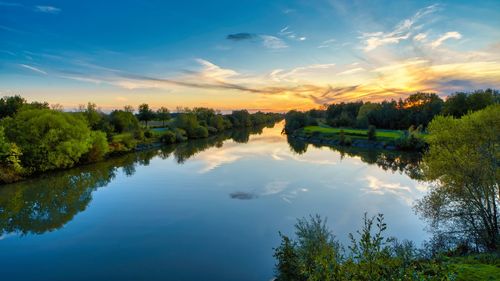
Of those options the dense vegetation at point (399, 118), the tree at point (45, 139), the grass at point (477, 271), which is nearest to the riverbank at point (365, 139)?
the dense vegetation at point (399, 118)

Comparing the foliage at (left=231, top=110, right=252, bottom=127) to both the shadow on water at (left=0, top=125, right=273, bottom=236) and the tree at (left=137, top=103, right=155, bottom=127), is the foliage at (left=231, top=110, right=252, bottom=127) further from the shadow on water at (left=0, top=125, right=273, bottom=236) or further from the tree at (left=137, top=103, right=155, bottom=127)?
the shadow on water at (left=0, top=125, right=273, bottom=236)

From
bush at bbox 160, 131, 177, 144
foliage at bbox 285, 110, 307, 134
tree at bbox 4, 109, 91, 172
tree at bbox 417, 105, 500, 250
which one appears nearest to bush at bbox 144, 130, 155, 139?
bush at bbox 160, 131, 177, 144

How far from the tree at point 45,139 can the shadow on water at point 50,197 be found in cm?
161

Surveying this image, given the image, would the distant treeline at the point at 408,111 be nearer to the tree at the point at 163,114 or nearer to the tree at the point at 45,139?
the tree at the point at 163,114

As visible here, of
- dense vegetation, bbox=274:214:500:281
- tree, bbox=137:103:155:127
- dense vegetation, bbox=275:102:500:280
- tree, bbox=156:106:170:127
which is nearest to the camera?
dense vegetation, bbox=274:214:500:281

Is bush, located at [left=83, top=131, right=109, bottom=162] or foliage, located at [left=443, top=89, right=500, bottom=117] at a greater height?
foliage, located at [left=443, top=89, right=500, bottom=117]

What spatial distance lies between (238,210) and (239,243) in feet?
16.4

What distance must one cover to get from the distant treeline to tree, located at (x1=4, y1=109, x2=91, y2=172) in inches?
1944

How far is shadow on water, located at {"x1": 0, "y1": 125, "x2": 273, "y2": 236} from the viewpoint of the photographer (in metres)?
18.1

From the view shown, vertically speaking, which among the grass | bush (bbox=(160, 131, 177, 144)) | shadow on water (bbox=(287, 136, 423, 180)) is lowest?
shadow on water (bbox=(287, 136, 423, 180))

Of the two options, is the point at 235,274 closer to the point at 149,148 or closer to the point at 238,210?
the point at 238,210

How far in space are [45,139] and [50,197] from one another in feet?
36.5

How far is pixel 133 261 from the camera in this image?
13203 millimetres

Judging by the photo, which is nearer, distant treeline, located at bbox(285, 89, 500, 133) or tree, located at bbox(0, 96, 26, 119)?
distant treeline, located at bbox(285, 89, 500, 133)
